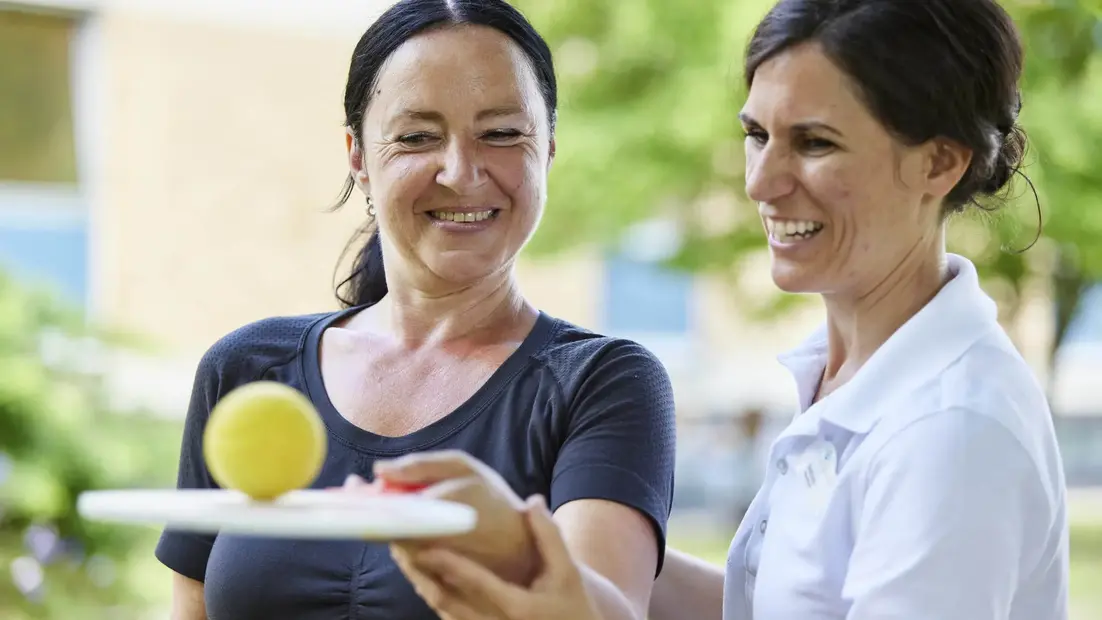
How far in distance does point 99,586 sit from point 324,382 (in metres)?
3.94

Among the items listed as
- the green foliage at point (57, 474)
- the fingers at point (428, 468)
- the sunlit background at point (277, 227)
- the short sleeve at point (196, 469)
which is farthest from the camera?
the sunlit background at point (277, 227)

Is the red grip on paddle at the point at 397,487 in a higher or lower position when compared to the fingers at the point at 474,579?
higher

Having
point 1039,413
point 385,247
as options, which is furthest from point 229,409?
point 1039,413

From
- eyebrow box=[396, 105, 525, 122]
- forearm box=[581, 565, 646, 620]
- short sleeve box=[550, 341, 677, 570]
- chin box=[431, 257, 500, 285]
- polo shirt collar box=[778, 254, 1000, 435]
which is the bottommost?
forearm box=[581, 565, 646, 620]

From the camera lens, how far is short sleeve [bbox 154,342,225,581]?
1.66 meters

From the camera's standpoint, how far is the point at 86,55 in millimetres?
7676

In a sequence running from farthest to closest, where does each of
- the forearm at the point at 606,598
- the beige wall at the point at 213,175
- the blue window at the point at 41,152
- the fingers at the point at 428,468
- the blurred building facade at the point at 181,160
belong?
the beige wall at the point at 213,175, the blurred building facade at the point at 181,160, the blue window at the point at 41,152, the forearm at the point at 606,598, the fingers at the point at 428,468

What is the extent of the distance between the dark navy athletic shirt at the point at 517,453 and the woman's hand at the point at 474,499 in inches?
9.5

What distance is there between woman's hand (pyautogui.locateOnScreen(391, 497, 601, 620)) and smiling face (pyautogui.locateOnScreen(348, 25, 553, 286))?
0.52 metres

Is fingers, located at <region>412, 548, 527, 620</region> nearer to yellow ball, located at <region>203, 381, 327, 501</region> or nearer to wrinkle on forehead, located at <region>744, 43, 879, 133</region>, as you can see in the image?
yellow ball, located at <region>203, 381, 327, 501</region>

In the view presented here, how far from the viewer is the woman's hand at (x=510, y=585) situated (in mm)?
1115

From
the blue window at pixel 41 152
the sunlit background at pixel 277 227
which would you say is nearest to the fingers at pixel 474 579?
the sunlit background at pixel 277 227

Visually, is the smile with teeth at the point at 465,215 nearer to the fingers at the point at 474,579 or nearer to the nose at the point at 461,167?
the nose at the point at 461,167

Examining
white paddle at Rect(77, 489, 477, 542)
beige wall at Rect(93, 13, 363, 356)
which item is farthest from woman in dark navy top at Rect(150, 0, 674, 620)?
beige wall at Rect(93, 13, 363, 356)
